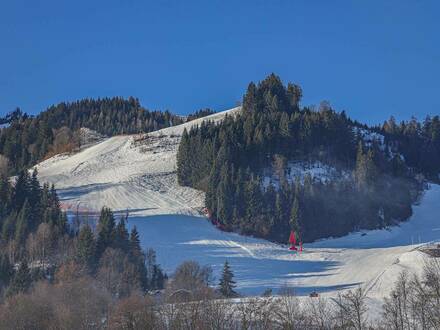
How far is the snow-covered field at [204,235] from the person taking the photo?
69.2 metres

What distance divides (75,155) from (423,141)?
2582 inches

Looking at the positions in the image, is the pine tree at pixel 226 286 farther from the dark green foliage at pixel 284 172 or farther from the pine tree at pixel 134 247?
the dark green foliage at pixel 284 172

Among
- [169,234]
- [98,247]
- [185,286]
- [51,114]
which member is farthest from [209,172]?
[51,114]

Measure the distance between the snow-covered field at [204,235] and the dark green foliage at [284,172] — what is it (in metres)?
2.57

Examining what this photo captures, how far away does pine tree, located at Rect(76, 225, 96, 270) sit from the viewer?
62969 mm

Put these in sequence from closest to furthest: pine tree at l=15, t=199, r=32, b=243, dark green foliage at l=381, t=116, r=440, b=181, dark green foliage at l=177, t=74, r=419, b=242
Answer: pine tree at l=15, t=199, r=32, b=243 → dark green foliage at l=177, t=74, r=419, b=242 → dark green foliage at l=381, t=116, r=440, b=181

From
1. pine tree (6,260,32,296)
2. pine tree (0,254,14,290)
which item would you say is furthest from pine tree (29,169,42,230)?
pine tree (6,260,32,296)

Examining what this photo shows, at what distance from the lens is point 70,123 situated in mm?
152875

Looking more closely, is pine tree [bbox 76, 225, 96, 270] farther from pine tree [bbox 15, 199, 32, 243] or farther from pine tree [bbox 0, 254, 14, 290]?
pine tree [bbox 15, 199, 32, 243]

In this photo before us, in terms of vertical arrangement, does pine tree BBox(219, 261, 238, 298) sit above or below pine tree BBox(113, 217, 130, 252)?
below

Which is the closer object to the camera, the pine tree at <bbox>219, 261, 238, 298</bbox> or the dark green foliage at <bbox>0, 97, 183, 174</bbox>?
the pine tree at <bbox>219, 261, 238, 298</bbox>

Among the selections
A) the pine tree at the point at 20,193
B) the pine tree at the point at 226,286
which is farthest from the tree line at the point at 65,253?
the pine tree at the point at 226,286

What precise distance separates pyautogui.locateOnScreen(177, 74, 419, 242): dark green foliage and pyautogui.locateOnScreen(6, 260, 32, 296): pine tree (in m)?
34.3

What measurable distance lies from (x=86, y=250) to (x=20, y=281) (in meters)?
8.45
